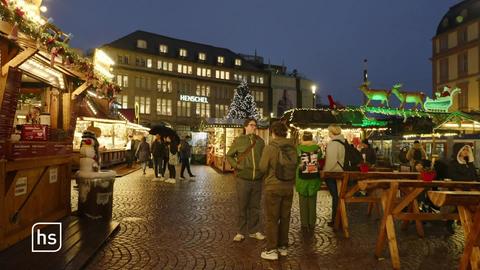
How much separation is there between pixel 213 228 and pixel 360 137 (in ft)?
43.8

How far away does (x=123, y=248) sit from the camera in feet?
22.3

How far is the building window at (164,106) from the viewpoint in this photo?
67562 mm

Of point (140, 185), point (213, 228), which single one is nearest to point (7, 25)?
point (213, 228)

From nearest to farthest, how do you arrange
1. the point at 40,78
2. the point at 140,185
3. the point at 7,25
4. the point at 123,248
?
1. the point at 7,25
2. the point at 123,248
3. the point at 40,78
4. the point at 140,185

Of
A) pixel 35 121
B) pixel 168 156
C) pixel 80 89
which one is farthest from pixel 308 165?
pixel 168 156

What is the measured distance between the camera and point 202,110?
72.6m

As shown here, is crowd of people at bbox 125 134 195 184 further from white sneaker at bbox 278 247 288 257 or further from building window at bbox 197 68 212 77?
building window at bbox 197 68 212 77

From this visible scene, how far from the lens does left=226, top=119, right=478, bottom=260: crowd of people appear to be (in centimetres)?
634

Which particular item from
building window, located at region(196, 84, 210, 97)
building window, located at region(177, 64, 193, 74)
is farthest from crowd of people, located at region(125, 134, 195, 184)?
building window, located at region(196, 84, 210, 97)

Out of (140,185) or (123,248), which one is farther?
(140,185)

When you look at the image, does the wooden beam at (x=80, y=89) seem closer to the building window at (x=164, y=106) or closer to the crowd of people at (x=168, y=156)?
the crowd of people at (x=168, y=156)

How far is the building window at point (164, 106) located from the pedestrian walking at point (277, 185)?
205 feet

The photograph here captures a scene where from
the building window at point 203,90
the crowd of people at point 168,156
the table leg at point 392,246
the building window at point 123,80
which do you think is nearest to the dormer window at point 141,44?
the building window at point 123,80

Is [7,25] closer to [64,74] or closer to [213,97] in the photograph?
[64,74]
